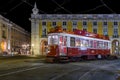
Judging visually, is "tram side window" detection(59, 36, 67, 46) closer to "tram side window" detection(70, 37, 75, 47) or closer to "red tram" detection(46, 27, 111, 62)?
"red tram" detection(46, 27, 111, 62)

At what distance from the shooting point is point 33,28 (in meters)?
100

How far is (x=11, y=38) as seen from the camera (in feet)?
368

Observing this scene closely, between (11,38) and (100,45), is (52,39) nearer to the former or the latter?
(100,45)

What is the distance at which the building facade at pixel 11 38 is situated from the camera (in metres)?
100.0

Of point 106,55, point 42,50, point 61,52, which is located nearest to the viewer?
point 61,52

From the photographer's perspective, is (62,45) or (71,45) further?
(71,45)

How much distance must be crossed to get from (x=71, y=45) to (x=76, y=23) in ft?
207

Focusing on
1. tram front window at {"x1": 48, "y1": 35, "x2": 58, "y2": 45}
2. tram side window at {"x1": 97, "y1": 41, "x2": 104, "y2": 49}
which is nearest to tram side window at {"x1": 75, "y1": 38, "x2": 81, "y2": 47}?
tram front window at {"x1": 48, "y1": 35, "x2": 58, "y2": 45}

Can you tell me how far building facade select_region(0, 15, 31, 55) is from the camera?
9997cm

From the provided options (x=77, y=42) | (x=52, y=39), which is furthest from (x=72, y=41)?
(x=52, y=39)

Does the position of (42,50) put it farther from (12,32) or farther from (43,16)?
(12,32)

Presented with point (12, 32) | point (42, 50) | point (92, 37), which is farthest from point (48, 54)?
point (12, 32)

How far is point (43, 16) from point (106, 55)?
5210 cm

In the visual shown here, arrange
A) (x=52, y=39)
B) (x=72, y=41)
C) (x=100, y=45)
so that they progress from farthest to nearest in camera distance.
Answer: (x=100, y=45)
(x=72, y=41)
(x=52, y=39)
